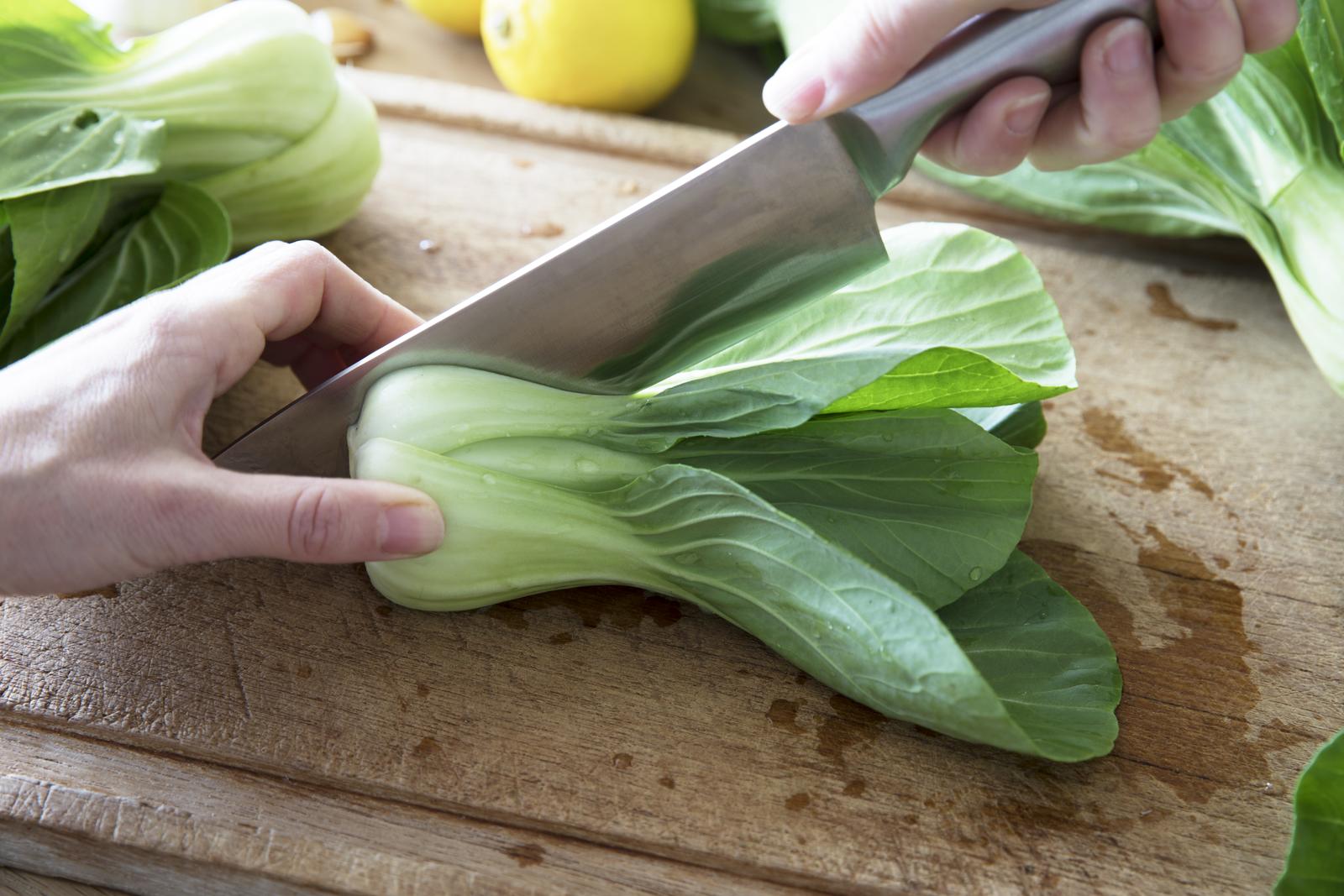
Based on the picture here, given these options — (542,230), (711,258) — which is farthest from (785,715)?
(542,230)

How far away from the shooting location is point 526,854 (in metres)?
1.04

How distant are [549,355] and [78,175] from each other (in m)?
0.66

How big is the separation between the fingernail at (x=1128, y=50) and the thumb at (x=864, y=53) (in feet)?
0.32

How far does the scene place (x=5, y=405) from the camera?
1041 millimetres

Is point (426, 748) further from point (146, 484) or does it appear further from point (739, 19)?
point (739, 19)

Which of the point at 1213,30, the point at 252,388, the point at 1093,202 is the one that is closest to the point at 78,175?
the point at 252,388

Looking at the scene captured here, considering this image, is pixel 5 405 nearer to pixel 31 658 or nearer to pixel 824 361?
pixel 31 658

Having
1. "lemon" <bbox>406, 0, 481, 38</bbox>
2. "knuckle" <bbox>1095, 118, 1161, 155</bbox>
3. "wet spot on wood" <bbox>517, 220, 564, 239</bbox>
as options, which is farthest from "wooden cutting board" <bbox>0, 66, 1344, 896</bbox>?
"lemon" <bbox>406, 0, 481, 38</bbox>

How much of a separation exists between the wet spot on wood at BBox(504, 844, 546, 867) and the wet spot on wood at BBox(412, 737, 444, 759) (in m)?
0.13

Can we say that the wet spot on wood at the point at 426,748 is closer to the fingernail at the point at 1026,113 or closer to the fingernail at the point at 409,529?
the fingernail at the point at 409,529

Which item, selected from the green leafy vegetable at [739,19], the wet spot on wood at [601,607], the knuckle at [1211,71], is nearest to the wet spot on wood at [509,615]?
the wet spot on wood at [601,607]

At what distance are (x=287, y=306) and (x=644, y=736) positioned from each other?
1.98 ft

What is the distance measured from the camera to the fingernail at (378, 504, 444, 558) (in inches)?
41.6

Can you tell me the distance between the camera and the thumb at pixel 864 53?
41.1 inches
